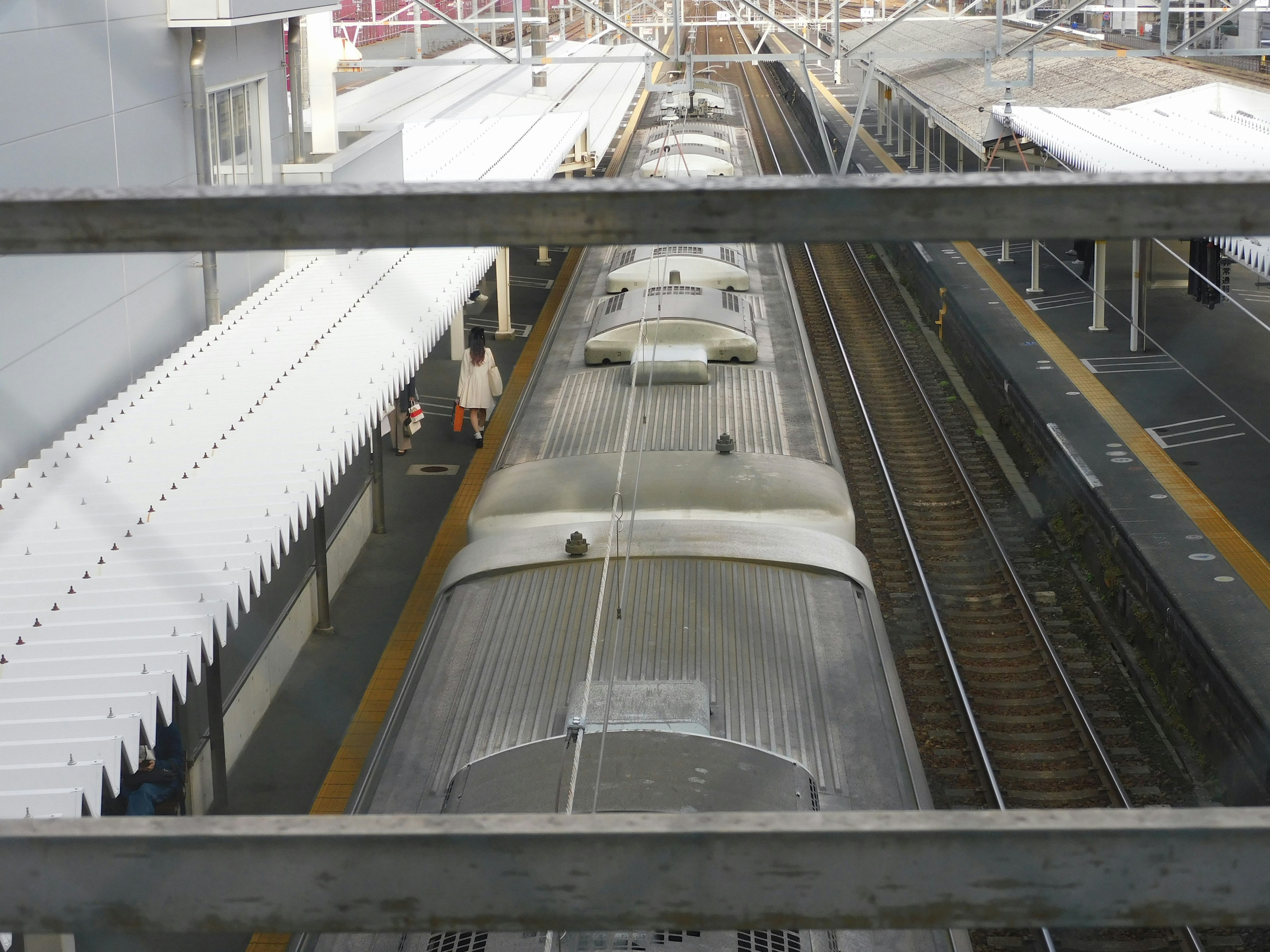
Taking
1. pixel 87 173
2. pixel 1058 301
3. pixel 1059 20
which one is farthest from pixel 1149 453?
pixel 87 173

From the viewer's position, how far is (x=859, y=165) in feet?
92.8

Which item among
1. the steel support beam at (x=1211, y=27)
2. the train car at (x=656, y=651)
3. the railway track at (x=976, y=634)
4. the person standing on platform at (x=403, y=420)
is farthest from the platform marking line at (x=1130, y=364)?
the train car at (x=656, y=651)

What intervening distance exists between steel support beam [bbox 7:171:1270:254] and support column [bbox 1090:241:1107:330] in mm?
A: 14543

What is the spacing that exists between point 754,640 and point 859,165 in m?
24.7

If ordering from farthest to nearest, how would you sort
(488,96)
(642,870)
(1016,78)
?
(1016,78) → (488,96) → (642,870)

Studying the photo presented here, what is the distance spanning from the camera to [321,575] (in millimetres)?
9094

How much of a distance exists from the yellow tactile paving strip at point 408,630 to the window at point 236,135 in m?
2.60

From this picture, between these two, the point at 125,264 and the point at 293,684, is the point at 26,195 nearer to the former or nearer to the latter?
the point at 125,264

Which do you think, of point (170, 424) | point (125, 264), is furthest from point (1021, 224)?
point (125, 264)

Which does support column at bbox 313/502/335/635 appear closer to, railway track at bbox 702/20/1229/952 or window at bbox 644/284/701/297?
window at bbox 644/284/701/297

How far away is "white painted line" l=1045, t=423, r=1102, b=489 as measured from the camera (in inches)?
444

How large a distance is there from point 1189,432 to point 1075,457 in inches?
58.3

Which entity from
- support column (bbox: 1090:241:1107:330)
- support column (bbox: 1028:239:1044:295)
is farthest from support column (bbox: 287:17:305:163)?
support column (bbox: 1028:239:1044:295)

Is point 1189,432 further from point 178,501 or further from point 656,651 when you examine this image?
point 178,501
